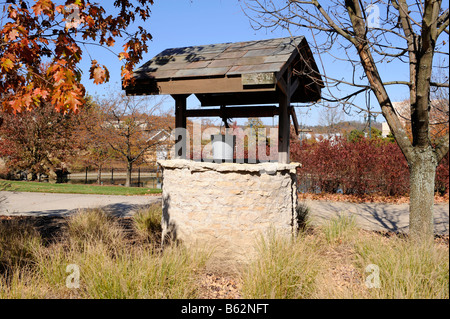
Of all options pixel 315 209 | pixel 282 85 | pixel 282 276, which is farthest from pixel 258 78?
pixel 315 209

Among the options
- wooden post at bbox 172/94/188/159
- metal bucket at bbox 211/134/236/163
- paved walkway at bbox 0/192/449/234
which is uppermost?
wooden post at bbox 172/94/188/159

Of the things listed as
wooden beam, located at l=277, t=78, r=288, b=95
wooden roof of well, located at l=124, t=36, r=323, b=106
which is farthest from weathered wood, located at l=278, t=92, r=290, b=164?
wooden roof of well, located at l=124, t=36, r=323, b=106

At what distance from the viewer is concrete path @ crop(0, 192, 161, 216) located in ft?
27.0

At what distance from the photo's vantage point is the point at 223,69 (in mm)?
4660

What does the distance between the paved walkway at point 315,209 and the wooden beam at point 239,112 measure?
2.75m

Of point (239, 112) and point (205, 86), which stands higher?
point (205, 86)

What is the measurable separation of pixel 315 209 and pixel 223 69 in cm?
604

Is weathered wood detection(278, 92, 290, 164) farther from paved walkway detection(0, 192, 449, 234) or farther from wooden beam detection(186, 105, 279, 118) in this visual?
paved walkway detection(0, 192, 449, 234)

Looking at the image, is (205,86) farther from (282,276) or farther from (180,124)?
(282,276)

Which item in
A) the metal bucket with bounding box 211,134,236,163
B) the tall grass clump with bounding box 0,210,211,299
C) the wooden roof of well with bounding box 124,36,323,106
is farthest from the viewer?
the metal bucket with bounding box 211,134,236,163

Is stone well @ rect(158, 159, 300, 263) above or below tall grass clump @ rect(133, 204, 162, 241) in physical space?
above

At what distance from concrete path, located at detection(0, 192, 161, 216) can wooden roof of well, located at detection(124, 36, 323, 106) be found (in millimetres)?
4022

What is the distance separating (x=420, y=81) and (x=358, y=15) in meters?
1.53
